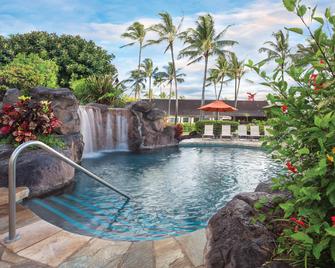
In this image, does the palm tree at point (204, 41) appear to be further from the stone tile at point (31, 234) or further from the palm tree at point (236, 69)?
the stone tile at point (31, 234)

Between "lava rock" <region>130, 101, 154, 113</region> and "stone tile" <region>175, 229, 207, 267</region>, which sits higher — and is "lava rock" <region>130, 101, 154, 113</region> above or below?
above

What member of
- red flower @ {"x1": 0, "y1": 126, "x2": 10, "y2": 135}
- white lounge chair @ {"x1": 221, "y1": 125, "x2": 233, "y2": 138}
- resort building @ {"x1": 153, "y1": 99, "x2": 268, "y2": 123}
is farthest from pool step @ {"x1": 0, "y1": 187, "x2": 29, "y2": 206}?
resort building @ {"x1": 153, "y1": 99, "x2": 268, "y2": 123}

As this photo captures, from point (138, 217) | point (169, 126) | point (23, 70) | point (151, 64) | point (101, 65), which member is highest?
point (151, 64)

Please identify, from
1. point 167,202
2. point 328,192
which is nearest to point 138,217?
point 167,202

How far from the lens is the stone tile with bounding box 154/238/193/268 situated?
9.30ft

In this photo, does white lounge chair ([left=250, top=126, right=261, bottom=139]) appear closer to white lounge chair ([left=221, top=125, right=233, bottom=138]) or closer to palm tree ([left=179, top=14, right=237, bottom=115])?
white lounge chair ([left=221, top=125, right=233, bottom=138])

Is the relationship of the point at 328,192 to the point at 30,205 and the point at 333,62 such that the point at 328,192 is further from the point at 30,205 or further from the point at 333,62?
the point at 30,205

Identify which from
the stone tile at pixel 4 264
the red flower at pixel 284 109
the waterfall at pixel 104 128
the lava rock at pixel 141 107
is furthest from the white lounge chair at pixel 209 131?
the red flower at pixel 284 109

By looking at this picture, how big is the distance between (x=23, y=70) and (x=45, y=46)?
13.0 metres

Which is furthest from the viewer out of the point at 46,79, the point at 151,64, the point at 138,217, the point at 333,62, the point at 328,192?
the point at 151,64

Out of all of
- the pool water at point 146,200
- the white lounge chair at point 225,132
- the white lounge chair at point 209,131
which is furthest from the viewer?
the white lounge chair at point 209,131

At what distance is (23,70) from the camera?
14.1 m

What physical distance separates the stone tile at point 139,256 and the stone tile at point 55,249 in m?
0.62

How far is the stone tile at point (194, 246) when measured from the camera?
288 centimetres
